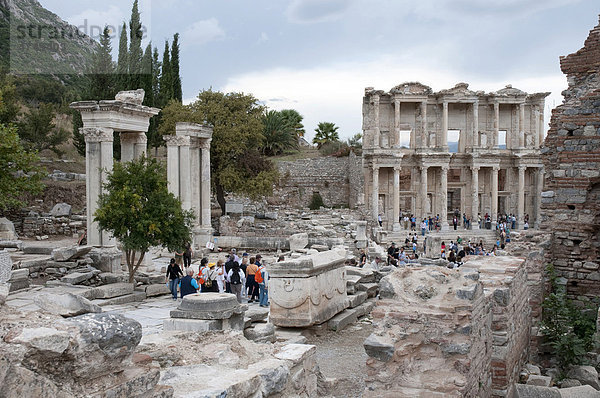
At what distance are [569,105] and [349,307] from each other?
6469 millimetres

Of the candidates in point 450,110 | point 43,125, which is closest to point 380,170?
point 450,110

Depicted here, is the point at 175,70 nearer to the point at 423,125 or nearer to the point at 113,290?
the point at 423,125

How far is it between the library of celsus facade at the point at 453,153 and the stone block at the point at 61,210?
20.2 m

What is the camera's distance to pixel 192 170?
77.9 ft

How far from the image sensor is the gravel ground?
8164 mm

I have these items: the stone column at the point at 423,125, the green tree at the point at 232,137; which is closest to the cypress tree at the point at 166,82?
the green tree at the point at 232,137

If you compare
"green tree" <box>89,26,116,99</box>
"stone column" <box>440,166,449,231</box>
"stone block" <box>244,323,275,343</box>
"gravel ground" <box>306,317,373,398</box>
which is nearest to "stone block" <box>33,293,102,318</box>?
"gravel ground" <box>306,317,373,398</box>

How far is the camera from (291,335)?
1078cm

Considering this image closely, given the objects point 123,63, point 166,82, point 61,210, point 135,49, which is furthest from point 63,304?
point 166,82

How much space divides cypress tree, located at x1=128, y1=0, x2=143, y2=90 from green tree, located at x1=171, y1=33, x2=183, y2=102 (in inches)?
151

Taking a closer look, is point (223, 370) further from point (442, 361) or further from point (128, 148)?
point (128, 148)

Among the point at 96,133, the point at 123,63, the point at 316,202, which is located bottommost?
the point at 316,202

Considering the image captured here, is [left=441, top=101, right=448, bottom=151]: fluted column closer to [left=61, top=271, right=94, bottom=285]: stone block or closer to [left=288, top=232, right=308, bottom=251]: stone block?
[left=288, top=232, right=308, bottom=251]: stone block

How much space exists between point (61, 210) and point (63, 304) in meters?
26.5
